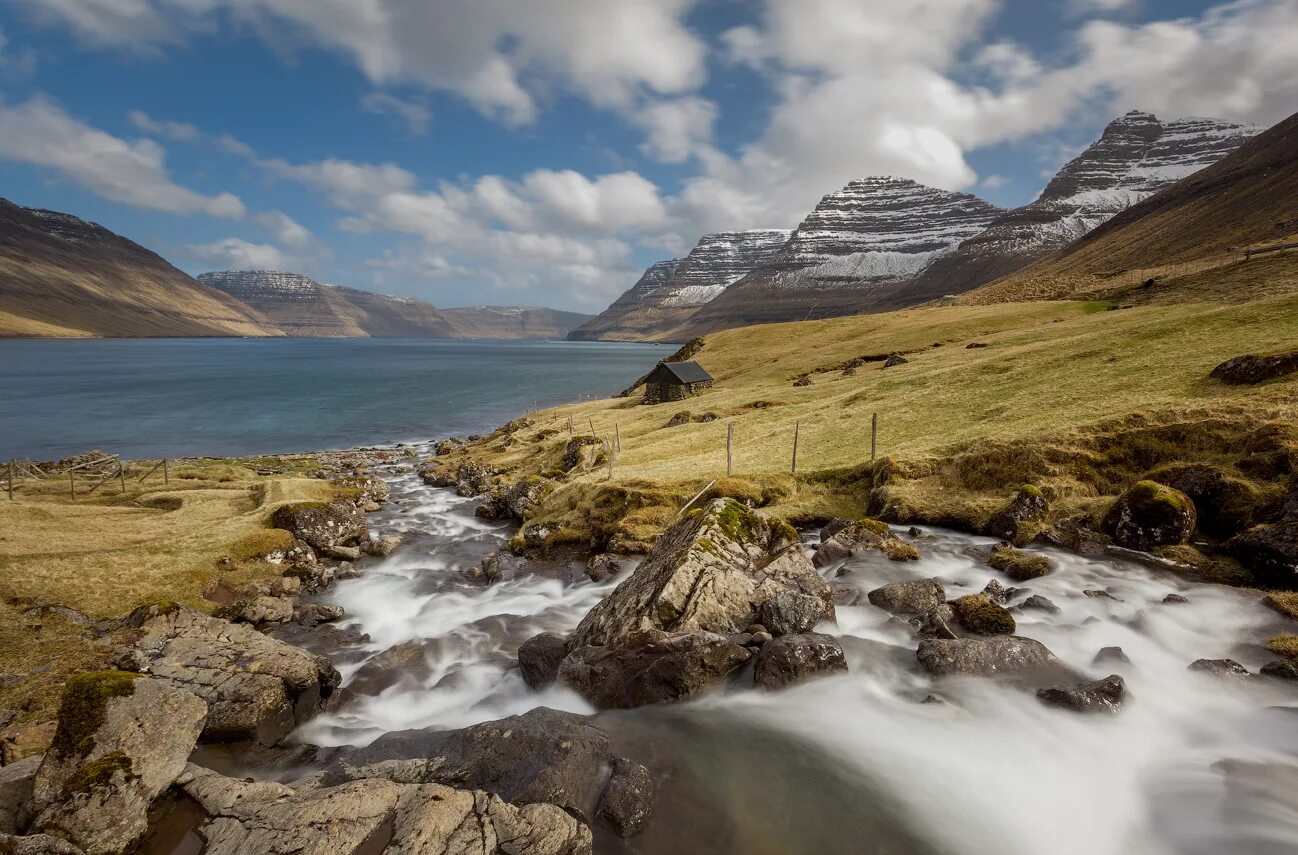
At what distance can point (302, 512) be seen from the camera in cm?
3275

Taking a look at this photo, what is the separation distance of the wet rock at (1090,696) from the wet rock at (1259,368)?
22.3 meters

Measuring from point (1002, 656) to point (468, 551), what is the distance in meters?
26.1

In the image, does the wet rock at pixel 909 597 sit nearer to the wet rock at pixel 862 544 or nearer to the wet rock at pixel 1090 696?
the wet rock at pixel 862 544

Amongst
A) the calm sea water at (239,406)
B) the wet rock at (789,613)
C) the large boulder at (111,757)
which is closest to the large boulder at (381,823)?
the large boulder at (111,757)

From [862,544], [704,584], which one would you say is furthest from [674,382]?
[704,584]

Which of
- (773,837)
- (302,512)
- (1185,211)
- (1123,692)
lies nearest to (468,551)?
(302,512)

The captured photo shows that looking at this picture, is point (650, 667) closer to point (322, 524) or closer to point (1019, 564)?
point (1019, 564)

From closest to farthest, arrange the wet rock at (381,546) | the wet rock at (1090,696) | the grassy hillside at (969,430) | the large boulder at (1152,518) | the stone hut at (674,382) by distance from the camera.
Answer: the wet rock at (1090,696), the large boulder at (1152,518), the grassy hillside at (969,430), the wet rock at (381,546), the stone hut at (674,382)

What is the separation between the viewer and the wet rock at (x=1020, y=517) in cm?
2397

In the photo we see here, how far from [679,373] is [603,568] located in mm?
58597

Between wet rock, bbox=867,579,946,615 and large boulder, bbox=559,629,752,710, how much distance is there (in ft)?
19.9

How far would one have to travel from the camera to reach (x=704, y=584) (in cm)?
1830

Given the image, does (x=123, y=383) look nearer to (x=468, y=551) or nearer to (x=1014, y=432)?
(x=468, y=551)

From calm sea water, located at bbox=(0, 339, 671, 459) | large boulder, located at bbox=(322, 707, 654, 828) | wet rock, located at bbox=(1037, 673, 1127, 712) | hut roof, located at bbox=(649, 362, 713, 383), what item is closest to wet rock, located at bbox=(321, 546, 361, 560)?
large boulder, located at bbox=(322, 707, 654, 828)
